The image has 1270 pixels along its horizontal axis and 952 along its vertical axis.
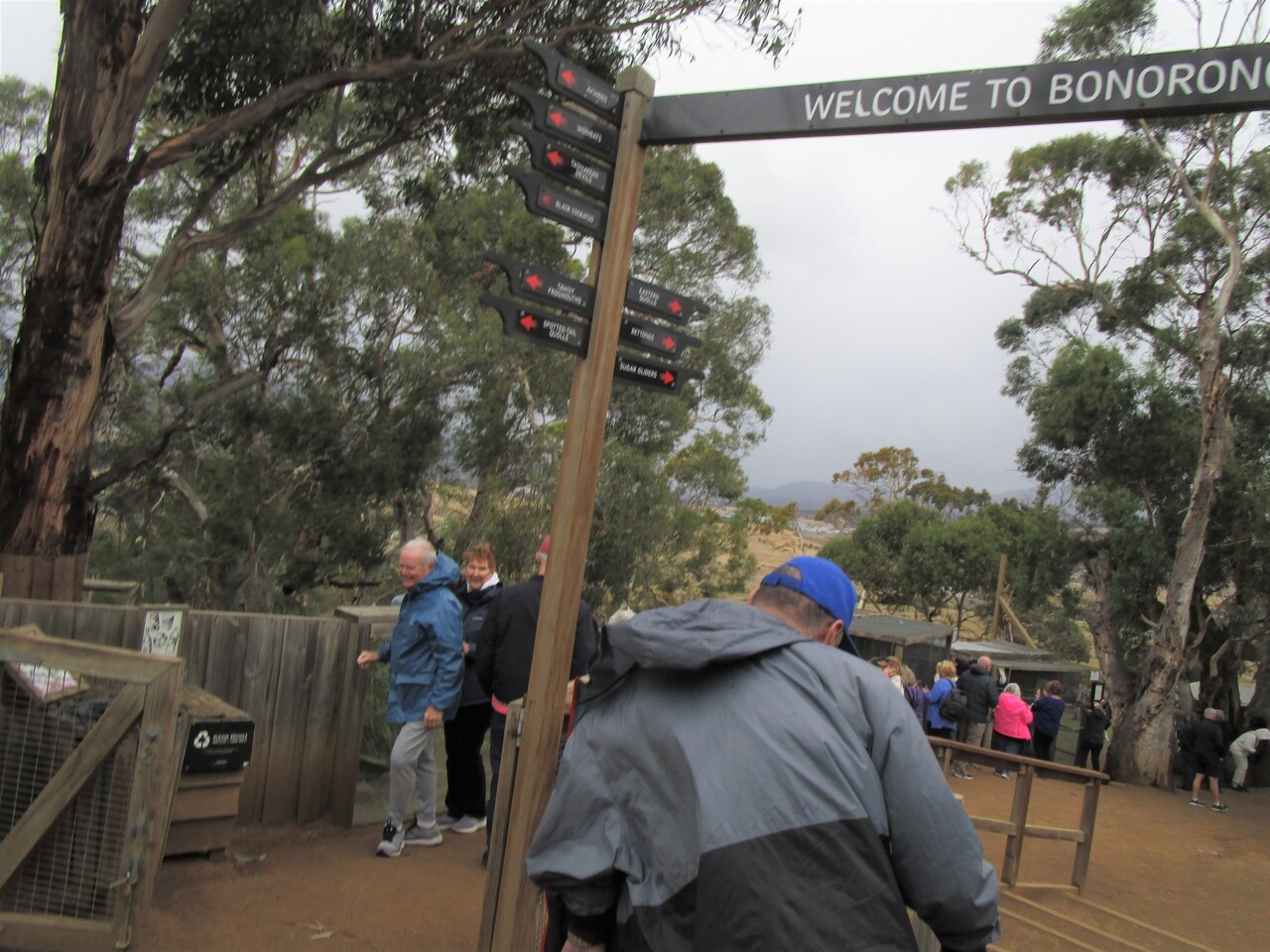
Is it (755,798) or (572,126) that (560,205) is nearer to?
(572,126)

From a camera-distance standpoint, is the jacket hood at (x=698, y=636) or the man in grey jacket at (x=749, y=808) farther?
the jacket hood at (x=698, y=636)

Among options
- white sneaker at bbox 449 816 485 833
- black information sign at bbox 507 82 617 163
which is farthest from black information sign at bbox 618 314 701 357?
white sneaker at bbox 449 816 485 833

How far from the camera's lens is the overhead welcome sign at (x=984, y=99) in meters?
3.18

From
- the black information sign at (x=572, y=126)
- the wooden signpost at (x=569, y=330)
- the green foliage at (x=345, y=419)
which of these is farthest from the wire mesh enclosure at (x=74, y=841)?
the green foliage at (x=345, y=419)

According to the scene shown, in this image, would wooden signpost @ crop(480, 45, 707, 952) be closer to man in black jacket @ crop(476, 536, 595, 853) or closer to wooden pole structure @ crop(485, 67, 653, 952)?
wooden pole structure @ crop(485, 67, 653, 952)

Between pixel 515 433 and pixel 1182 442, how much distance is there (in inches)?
523

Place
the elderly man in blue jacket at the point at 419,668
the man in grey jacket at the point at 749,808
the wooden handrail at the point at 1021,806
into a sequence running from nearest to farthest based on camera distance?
the man in grey jacket at the point at 749,808 < the elderly man in blue jacket at the point at 419,668 < the wooden handrail at the point at 1021,806

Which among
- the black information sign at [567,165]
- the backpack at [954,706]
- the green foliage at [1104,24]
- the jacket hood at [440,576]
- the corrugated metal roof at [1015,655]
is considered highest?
the green foliage at [1104,24]

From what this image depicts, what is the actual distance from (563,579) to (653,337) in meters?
0.97

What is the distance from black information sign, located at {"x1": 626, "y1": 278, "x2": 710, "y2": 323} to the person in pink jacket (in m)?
9.85

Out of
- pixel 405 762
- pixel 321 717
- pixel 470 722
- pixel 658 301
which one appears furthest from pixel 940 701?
pixel 658 301

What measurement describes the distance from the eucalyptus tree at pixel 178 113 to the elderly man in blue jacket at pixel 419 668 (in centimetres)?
452

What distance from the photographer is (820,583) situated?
6.91ft

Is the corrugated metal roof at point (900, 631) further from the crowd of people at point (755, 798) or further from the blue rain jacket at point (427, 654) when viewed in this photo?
the crowd of people at point (755, 798)
